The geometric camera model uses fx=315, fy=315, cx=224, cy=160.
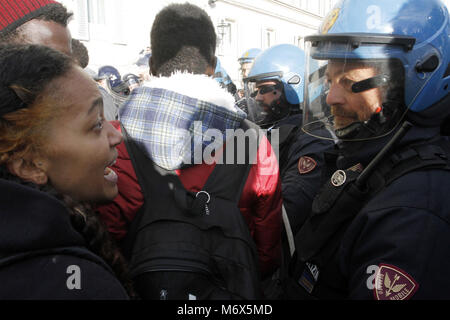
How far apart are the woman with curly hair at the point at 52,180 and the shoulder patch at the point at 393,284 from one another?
0.82 meters

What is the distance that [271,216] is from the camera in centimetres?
157

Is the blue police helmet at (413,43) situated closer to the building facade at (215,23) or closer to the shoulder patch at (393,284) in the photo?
the shoulder patch at (393,284)

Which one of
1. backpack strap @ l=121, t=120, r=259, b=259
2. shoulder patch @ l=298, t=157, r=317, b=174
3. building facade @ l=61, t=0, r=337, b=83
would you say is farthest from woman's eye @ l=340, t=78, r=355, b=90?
building facade @ l=61, t=0, r=337, b=83

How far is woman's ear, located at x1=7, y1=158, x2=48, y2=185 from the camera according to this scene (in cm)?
84

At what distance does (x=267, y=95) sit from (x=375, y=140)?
2.13 meters

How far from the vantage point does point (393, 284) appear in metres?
1.03

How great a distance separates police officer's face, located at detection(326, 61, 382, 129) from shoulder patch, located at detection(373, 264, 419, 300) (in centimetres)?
71

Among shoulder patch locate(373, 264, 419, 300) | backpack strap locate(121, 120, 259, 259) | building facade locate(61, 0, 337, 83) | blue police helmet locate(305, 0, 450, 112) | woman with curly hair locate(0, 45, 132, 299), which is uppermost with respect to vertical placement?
building facade locate(61, 0, 337, 83)

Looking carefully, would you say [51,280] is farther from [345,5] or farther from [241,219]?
[345,5]

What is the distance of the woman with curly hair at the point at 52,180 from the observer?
676mm

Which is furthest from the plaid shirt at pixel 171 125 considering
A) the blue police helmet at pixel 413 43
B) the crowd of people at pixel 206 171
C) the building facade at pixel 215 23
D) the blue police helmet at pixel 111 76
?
the building facade at pixel 215 23

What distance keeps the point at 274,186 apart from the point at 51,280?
1.02 m

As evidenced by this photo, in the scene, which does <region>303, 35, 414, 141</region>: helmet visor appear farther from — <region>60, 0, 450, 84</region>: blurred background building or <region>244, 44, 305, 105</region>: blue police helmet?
<region>244, 44, 305, 105</region>: blue police helmet
